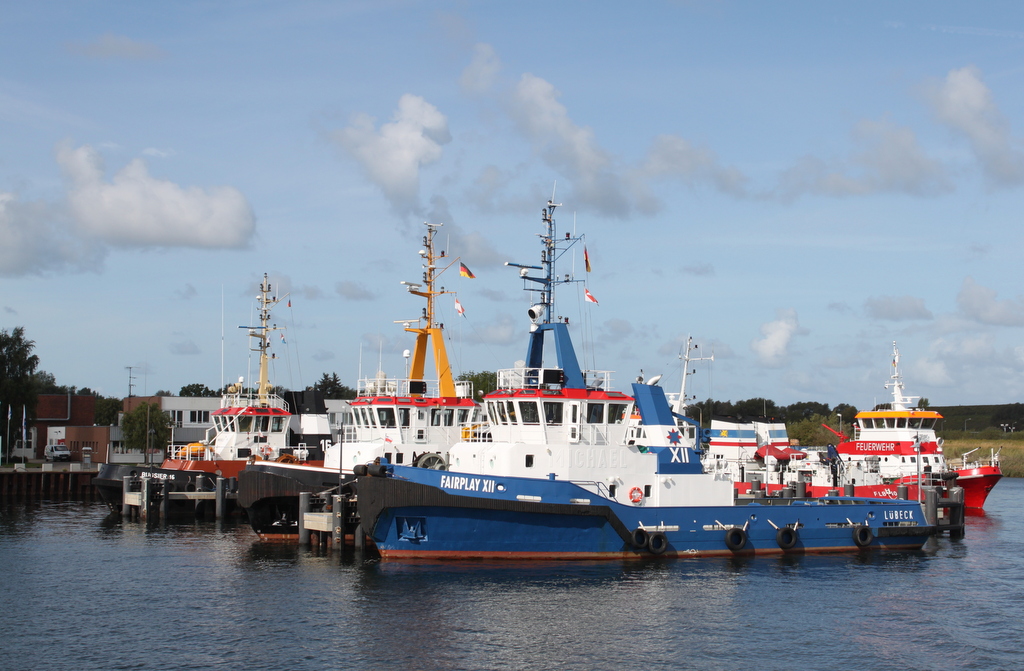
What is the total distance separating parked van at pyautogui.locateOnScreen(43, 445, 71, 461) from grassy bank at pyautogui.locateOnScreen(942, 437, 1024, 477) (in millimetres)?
75104

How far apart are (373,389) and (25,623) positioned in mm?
17476

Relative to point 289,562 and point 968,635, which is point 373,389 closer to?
point 289,562

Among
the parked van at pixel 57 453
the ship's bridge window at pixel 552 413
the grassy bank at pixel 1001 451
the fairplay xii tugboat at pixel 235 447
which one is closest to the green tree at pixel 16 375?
the parked van at pixel 57 453

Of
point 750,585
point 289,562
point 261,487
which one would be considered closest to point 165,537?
point 261,487

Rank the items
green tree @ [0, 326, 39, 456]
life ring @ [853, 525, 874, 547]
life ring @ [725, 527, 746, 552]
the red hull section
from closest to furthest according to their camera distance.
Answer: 1. life ring @ [725, 527, 746, 552]
2. life ring @ [853, 525, 874, 547]
3. the red hull section
4. green tree @ [0, 326, 39, 456]

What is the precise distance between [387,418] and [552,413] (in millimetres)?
10438

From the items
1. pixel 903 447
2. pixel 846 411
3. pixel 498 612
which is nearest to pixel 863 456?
pixel 903 447

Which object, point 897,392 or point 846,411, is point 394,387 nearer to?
point 897,392

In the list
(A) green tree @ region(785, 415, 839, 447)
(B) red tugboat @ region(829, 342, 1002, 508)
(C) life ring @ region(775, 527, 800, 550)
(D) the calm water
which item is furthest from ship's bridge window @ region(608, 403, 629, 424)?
(A) green tree @ region(785, 415, 839, 447)

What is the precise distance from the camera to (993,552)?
108 feet

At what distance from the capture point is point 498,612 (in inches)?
843

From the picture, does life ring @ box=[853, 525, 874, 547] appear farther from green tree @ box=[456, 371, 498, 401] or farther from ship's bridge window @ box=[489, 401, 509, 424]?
green tree @ box=[456, 371, 498, 401]

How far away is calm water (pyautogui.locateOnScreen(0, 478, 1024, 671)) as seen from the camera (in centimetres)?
1858

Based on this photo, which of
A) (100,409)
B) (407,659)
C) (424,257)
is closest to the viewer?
(407,659)
